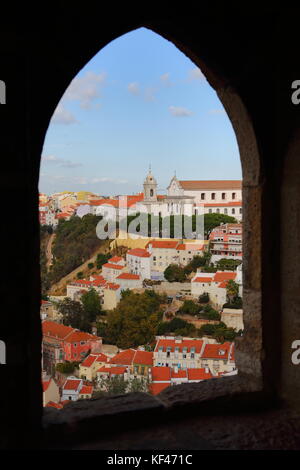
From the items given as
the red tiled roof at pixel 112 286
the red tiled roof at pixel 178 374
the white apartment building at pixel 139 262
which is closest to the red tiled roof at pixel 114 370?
the red tiled roof at pixel 178 374

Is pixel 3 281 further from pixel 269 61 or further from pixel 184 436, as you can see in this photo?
pixel 269 61

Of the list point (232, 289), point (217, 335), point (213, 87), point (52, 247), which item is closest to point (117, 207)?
point (52, 247)

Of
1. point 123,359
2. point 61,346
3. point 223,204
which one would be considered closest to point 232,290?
point 123,359

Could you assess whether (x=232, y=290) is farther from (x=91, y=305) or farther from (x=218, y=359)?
(x=218, y=359)

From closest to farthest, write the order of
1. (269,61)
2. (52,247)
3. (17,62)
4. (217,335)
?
(17,62), (269,61), (217,335), (52,247)

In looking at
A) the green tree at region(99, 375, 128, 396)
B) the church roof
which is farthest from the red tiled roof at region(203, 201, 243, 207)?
the green tree at region(99, 375, 128, 396)

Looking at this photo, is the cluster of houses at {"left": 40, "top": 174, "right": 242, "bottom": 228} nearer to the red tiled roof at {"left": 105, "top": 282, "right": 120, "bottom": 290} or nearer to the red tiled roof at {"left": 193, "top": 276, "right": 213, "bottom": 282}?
the red tiled roof at {"left": 105, "top": 282, "right": 120, "bottom": 290}
